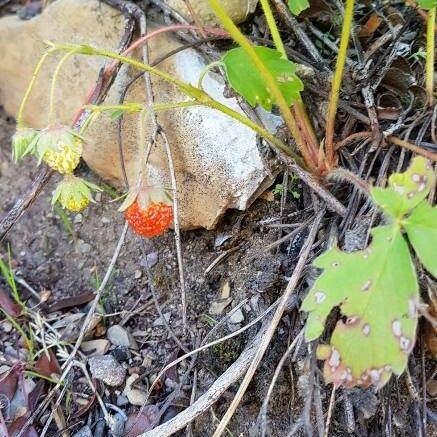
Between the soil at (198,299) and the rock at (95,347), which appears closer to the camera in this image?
the soil at (198,299)

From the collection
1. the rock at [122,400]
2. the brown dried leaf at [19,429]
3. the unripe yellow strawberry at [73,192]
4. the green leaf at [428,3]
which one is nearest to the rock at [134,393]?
the rock at [122,400]

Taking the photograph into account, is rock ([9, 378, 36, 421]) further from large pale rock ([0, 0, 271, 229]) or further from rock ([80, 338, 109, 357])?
large pale rock ([0, 0, 271, 229])

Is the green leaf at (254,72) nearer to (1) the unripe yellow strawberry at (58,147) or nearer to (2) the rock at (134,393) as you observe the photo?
(1) the unripe yellow strawberry at (58,147)

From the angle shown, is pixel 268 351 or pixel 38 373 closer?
pixel 268 351

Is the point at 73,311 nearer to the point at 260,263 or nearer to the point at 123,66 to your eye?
the point at 260,263

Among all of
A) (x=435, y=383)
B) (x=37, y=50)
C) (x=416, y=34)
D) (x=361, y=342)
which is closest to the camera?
(x=361, y=342)

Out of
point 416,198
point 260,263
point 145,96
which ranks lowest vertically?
point 260,263

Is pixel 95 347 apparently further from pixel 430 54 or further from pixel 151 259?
pixel 430 54

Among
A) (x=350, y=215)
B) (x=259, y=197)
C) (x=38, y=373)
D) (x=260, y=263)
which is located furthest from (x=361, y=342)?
(x=38, y=373)
